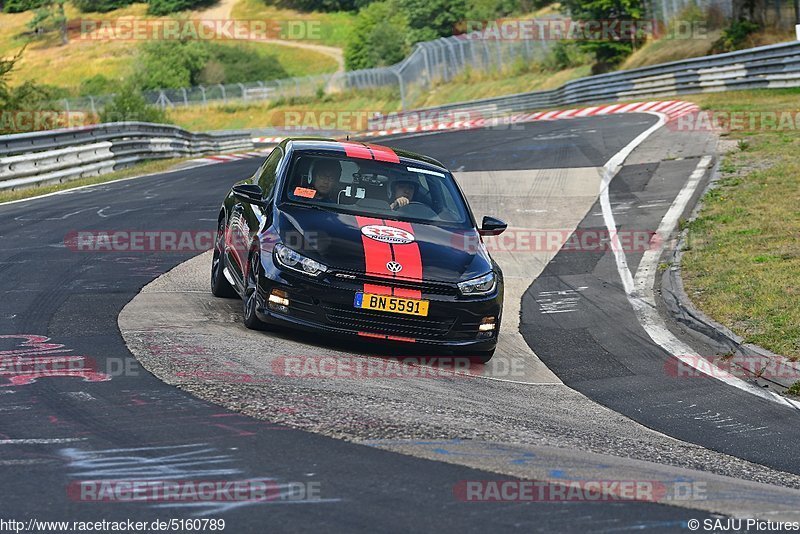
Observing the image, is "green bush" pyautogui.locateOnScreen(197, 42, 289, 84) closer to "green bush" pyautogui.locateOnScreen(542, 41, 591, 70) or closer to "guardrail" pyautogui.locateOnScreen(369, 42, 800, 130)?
"green bush" pyautogui.locateOnScreen(542, 41, 591, 70)

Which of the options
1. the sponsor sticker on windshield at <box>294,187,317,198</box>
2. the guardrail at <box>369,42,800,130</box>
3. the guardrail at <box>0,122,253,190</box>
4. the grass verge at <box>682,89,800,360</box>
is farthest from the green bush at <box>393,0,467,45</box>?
the sponsor sticker on windshield at <box>294,187,317,198</box>

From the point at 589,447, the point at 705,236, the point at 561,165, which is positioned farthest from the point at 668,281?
the point at 561,165

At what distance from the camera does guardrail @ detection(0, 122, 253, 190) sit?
2078 centimetres

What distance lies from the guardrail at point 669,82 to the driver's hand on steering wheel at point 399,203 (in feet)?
72.7

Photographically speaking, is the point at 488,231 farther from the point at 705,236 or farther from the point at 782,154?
the point at 782,154

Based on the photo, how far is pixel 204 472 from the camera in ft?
15.5

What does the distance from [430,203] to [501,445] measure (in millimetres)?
4307

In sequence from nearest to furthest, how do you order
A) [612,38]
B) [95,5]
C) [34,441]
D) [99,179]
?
1. [34,441]
2. [99,179]
3. [612,38]
4. [95,5]

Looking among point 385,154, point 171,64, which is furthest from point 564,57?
point 385,154

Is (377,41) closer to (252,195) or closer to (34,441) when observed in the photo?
(252,195)

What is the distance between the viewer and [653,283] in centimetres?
1251

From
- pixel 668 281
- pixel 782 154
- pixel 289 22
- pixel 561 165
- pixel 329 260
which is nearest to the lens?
pixel 329 260

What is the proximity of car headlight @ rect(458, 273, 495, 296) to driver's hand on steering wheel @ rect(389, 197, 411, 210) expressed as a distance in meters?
1.13

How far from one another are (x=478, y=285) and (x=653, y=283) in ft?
14.5
